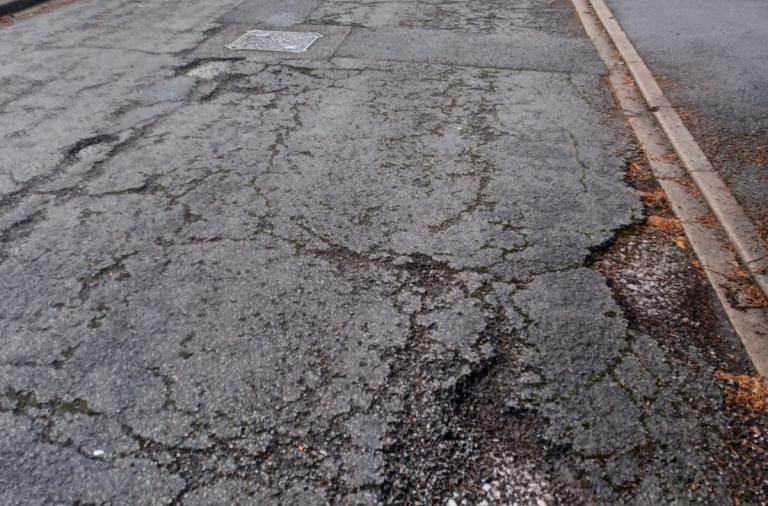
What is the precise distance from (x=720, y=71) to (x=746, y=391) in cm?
485

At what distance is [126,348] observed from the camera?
268 centimetres

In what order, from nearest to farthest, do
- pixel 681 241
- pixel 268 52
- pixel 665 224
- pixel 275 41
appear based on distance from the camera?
pixel 681 241 < pixel 665 224 < pixel 268 52 < pixel 275 41

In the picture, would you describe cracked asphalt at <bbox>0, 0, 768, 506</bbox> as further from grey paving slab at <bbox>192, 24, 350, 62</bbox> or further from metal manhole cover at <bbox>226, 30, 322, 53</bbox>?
metal manhole cover at <bbox>226, 30, 322, 53</bbox>

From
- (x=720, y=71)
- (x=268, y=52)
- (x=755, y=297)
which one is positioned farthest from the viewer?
(x=268, y=52)

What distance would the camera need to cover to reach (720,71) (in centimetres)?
616

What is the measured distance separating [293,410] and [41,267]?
1794 millimetres

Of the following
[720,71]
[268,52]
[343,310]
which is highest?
[268,52]

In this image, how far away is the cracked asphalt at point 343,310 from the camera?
217 centimetres

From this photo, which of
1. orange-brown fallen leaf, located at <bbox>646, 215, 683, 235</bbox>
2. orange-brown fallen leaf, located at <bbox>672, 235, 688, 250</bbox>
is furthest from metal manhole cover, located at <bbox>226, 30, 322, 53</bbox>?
orange-brown fallen leaf, located at <bbox>672, 235, 688, 250</bbox>

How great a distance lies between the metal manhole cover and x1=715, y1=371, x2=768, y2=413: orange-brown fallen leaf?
5.56m

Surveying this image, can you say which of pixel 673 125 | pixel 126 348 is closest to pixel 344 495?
pixel 126 348

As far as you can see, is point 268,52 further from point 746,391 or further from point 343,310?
point 746,391

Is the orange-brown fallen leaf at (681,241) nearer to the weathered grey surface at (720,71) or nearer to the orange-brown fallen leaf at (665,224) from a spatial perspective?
the orange-brown fallen leaf at (665,224)

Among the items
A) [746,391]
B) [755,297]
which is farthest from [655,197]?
[746,391]
